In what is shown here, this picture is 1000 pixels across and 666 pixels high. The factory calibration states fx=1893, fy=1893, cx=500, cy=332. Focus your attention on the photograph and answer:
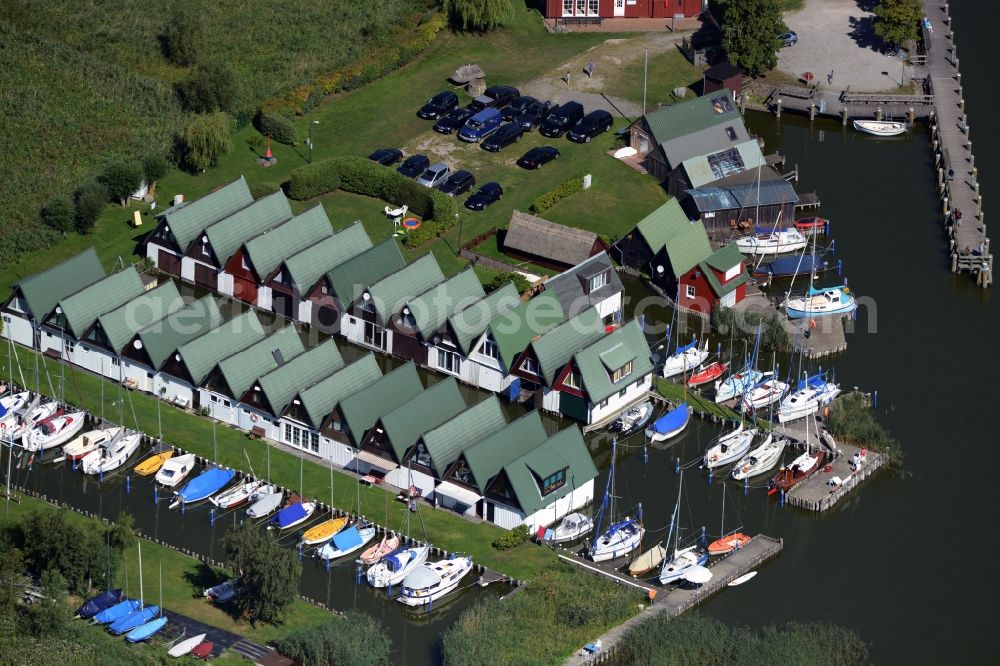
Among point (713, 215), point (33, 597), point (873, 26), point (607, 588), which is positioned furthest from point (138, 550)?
point (873, 26)

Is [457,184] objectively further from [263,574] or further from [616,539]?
[263,574]

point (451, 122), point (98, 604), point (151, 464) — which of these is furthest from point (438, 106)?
point (98, 604)

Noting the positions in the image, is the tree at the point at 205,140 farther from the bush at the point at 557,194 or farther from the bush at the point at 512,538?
the bush at the point at 512,538

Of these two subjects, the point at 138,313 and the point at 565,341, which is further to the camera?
the point at 138,313

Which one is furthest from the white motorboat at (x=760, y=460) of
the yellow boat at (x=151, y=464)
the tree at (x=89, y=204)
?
the tree at (x=89, y=204)

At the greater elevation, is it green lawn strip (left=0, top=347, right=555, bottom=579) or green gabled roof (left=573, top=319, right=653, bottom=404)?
green gabled roof (left=573, top=319, right=653, bottom=404)

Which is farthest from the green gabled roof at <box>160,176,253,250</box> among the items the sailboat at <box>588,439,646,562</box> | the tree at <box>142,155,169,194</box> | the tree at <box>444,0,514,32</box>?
the sailboat at <box>588,439,646,562</box>

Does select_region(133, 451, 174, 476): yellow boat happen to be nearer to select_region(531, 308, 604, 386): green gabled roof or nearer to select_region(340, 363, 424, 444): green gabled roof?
select_region(340, 363, 424, 444): green gabled roof
